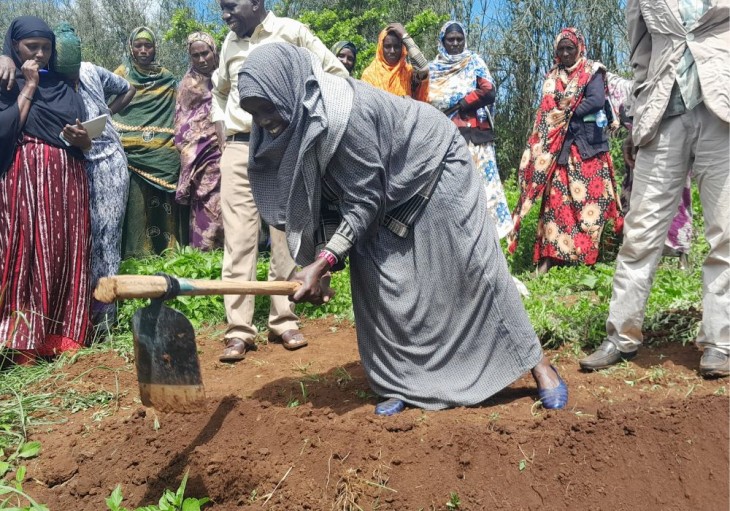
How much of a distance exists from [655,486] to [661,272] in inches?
106

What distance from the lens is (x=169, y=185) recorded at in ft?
21.4

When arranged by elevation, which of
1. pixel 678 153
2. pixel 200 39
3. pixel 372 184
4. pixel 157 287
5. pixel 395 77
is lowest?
pixel 157 287

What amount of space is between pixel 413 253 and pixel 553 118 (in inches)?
134

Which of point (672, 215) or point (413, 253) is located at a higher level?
point (672, 215)

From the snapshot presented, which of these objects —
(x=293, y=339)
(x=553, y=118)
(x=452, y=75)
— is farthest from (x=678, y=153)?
(x=452, y=75)

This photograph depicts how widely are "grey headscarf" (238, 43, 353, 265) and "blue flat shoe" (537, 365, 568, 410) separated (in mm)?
1197

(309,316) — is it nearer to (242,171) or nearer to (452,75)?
(242,171)

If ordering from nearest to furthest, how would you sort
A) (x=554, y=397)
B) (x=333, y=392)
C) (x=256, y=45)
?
(x=554, y=397) → (x=333, y=392) → (x=256, y=45)

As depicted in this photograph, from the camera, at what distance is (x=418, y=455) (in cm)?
269

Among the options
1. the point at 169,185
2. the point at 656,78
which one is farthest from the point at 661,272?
the point at 169,185

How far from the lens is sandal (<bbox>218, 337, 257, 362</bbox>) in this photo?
4184mm

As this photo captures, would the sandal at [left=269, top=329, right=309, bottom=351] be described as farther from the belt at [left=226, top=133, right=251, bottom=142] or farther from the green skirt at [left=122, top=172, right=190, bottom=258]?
the green skirt at [left=122, top=172, right=190, bottom=258]

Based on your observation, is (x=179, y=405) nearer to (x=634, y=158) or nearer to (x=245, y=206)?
(x=245, y=206)

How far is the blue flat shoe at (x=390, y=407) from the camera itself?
10.1ft
